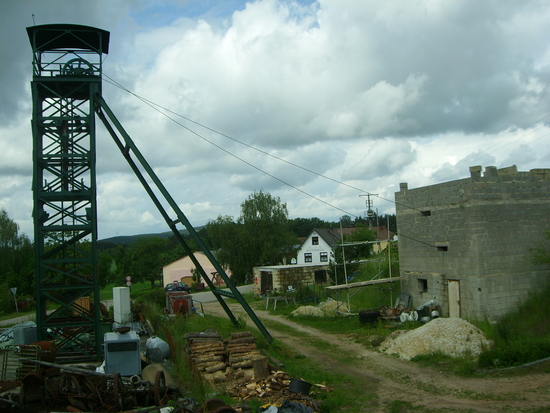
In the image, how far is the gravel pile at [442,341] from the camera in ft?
46.0

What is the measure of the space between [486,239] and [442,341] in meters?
5.05

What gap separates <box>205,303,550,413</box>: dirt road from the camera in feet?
32.3

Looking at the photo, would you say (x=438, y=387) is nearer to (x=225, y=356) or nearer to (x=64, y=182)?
(x=225, y=356)

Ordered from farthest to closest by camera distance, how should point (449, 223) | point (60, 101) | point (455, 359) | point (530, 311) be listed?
point (449, 223) < point (530, 311) < point (60, 101) < point (455, 359)

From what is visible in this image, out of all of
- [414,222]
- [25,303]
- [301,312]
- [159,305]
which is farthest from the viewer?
[25,303]

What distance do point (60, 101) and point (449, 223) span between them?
50.2 ft

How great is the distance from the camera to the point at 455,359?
44.4ft

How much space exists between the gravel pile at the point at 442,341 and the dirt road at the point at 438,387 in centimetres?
60

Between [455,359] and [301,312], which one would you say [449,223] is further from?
[301,312]

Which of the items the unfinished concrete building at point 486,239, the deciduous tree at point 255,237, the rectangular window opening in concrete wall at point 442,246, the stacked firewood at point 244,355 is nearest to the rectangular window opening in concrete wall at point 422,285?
the unfinished concrete building at point 486,239

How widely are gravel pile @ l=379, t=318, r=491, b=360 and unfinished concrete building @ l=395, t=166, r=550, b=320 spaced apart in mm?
2428

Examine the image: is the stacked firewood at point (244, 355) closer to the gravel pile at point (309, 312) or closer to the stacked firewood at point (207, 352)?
the stacked firewood at point (207, 352)

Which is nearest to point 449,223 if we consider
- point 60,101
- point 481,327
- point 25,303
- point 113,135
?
point 481,327

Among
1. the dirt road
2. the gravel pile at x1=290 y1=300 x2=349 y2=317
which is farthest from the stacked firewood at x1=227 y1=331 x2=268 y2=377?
the gravel pile at x1=290 y1=300 x2=349 y2=317
